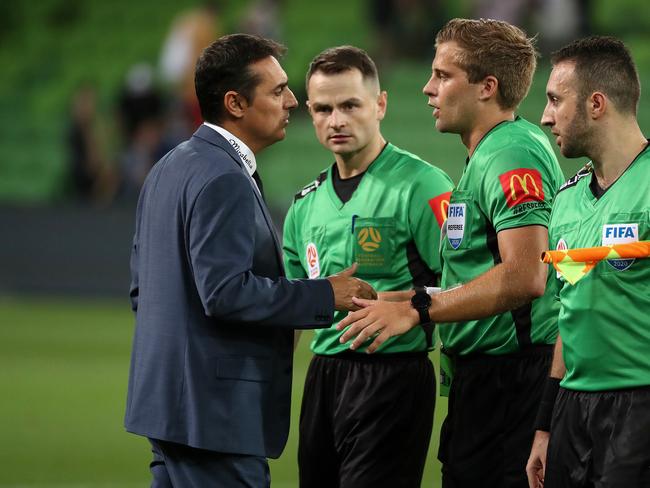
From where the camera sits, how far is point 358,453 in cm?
432

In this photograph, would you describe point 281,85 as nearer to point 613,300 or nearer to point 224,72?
point 224,72

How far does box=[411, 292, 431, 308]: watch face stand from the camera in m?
3.77

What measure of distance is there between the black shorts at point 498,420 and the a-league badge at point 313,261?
86 centimetres

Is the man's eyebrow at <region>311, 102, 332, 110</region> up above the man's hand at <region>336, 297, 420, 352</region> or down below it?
above

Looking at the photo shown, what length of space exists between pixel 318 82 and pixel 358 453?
4.94 feet

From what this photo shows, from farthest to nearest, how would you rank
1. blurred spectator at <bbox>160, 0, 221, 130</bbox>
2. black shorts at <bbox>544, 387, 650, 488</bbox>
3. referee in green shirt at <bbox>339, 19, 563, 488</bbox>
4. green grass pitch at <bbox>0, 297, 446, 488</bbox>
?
blurred spectator at <bbox>160, 0, 221, 130</bbox>, green grass pitch at <bbox>0, 297, 446, 488</bbox>, referee in green shirt at <bbox>339, 19, 563, 488</bbox>, black shorts at <bbox>544, 387, 650, 488</bbox>

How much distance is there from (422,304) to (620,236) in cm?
78

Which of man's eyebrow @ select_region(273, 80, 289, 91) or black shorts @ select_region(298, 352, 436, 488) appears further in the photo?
black shorts @ select_region(298, 352, 436, 488)

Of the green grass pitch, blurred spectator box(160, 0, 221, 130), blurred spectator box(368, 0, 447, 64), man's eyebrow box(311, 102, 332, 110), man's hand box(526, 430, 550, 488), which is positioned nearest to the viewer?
man's hand box(526, 430, 550, 488)

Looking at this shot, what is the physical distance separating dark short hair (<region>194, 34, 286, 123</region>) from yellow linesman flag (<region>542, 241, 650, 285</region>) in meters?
1.14

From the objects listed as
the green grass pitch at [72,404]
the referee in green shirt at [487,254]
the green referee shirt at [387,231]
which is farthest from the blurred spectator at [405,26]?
the referee in green shirt at [487,254]

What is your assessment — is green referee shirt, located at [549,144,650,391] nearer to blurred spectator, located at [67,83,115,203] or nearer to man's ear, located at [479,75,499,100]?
man's ear, located at [479,75,499,100]

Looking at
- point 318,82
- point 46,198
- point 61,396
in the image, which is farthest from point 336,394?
point 46,198

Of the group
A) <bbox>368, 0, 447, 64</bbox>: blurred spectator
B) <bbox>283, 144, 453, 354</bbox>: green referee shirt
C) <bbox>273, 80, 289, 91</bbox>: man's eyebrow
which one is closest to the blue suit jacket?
<bbox>273, 80, 289, 91</bbox>: man's eyebrow
